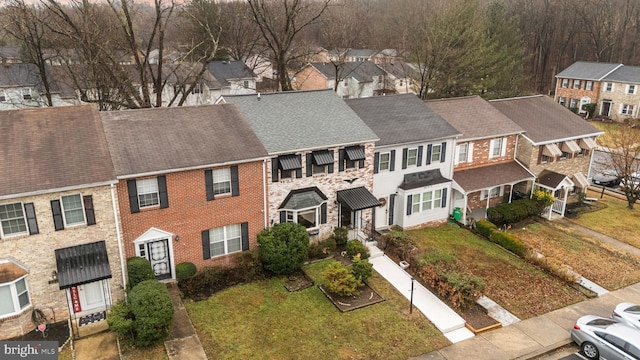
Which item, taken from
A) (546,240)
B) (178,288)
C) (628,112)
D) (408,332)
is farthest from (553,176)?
(628,112)

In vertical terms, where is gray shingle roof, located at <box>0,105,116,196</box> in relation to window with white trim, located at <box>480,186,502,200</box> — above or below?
above

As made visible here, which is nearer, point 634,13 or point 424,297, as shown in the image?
point 424,297

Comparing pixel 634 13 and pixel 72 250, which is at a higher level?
pixel 634 13

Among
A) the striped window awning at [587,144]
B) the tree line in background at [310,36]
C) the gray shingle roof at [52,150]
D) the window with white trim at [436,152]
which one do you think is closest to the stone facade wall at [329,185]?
the window with white trim at [436,152]

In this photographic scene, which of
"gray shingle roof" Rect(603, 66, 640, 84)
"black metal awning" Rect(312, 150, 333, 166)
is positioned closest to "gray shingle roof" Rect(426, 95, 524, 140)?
"black metal awning" Rect(312, 150, 333, 166)

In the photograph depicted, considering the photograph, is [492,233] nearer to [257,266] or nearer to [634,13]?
[257,266]

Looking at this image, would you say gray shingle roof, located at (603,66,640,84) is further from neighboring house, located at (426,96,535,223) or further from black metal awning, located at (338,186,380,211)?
black metal awning, located at (338,186,380,211)

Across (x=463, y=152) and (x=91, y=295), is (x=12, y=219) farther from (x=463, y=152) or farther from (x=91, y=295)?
(x=463, y=152)
